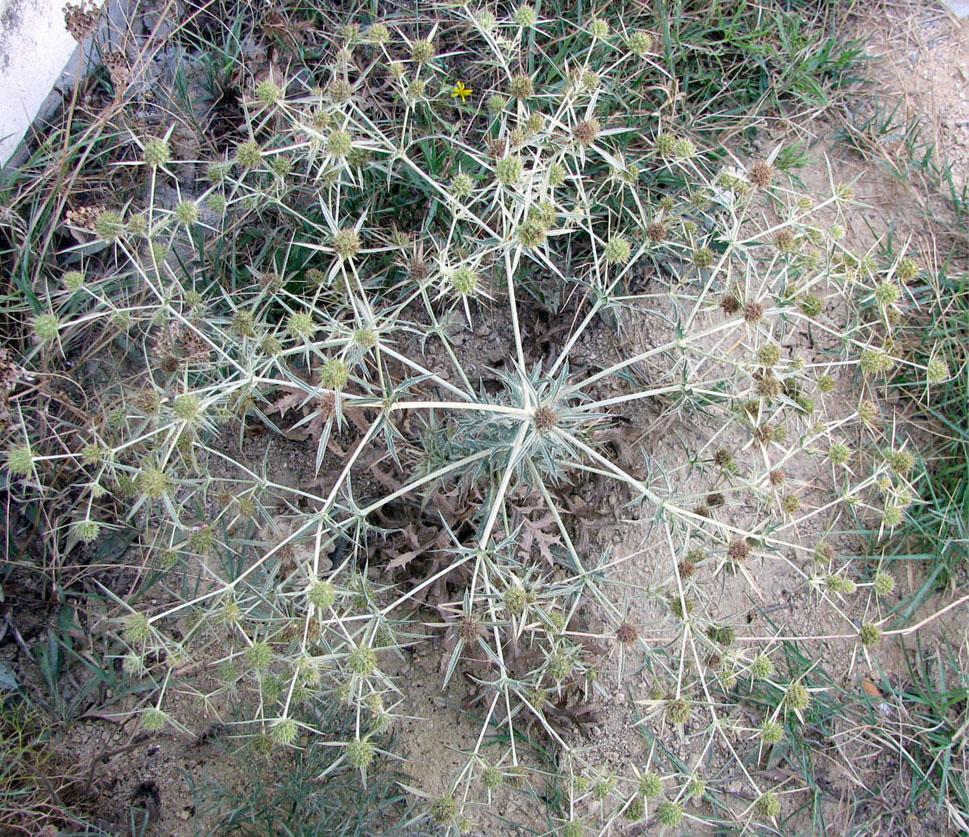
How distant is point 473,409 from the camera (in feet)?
8.63

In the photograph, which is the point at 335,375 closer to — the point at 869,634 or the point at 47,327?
the point at 47,327

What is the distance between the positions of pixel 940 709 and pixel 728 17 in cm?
340

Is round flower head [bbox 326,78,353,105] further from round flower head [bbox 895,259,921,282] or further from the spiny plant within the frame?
round flower head [bbox 895,259,921,282]

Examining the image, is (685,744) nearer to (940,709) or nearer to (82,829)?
(940,709)

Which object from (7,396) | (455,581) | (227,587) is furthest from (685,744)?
(7,396)

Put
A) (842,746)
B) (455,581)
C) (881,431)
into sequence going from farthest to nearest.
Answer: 1. (881,431)
2. (842,746)
3. (455,581)

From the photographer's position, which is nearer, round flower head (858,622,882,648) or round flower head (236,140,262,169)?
round flower head (236,140,262,169)

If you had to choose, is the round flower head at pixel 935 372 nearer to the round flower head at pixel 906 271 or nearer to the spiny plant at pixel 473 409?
the spiny plant at pixel 473 409

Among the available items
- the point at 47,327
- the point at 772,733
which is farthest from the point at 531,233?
the point at 772,733

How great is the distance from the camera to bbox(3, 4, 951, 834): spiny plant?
8.25 feet

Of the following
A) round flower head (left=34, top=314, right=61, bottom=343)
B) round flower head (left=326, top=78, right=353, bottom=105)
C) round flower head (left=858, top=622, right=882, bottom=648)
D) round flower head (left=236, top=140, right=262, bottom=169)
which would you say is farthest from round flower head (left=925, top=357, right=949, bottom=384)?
round flower head (left=34, top=314, right=61, bottom=343)

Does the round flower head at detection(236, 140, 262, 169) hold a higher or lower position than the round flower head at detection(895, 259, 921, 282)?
higher

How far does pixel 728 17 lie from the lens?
380 cm

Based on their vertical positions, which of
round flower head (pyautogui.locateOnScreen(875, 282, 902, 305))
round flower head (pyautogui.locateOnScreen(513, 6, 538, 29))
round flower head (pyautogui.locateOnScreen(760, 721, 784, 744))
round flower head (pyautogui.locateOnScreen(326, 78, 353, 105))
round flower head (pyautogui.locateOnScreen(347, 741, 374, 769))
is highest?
round flower head (pyautogui.locateOnScreen(326, 78, 353, 105))
